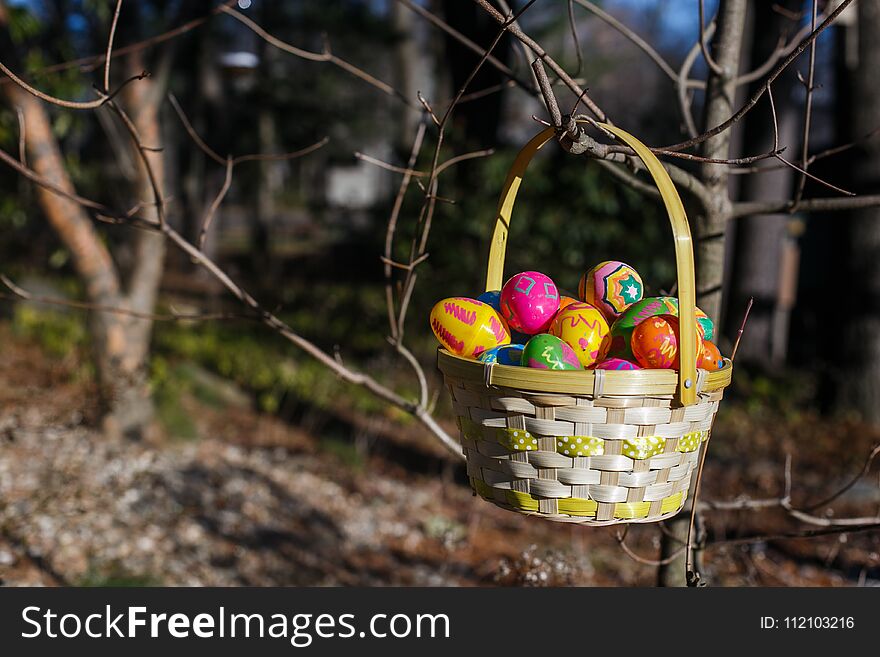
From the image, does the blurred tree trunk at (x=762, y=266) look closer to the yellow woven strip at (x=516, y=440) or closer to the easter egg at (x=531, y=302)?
the easter egg at (x=531, y=302)

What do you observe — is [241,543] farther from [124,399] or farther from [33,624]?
[33,624]

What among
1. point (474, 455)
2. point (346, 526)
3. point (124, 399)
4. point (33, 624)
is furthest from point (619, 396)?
point (124, 399)

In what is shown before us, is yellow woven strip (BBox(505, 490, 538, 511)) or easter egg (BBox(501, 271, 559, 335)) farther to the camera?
A: easter egg (BBox(501, 271, 559, 335))

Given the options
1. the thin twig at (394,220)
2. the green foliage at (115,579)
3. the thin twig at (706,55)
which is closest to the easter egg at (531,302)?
the thin twig at (394,220)

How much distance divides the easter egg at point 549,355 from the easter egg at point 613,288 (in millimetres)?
243

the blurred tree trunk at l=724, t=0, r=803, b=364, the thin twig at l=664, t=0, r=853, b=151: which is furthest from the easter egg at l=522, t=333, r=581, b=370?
the blurred tree trunk at l=724, t=0, r=803, b=364

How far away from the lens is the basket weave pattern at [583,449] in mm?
1350

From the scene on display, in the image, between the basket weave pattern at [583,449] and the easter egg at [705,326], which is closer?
the basket weave pattern at [583,449]

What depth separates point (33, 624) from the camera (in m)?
2.61

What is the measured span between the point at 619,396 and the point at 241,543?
3620 millimetres

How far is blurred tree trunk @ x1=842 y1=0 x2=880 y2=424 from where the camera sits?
6.01 m

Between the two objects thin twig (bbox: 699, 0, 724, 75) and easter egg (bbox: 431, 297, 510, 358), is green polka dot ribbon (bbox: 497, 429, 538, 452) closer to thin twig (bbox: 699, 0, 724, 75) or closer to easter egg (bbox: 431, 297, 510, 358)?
easter egg (bbox: 431, 297, 510, 358)

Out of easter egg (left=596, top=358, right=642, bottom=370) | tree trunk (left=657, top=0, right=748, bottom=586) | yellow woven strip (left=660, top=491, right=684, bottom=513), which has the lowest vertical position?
yellow woven strip (left=660, top=491, right=684, bottom=513)

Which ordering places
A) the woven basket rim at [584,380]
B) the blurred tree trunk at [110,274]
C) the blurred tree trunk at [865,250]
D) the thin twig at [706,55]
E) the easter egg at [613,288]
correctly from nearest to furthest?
the woven basket rim at [584,380] < the easter egg at [613,288] < the thin twig at [706,55] < the blurred tree trunk at [110,274] < the blurred tree trunk at [865,250]
